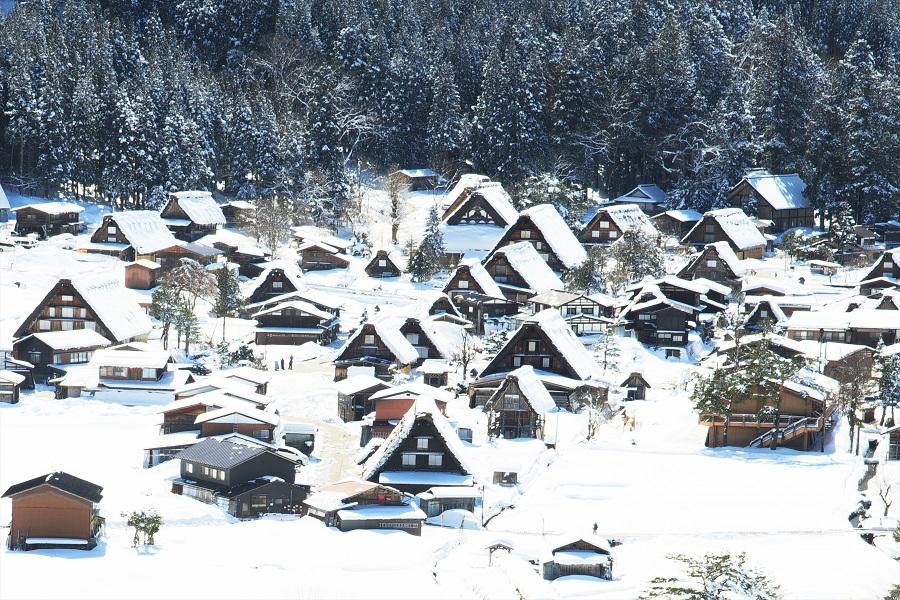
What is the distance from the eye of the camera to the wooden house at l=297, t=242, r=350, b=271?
6925cm

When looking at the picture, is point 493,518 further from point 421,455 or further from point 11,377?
point 11,377

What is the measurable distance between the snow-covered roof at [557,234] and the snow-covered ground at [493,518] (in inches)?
529

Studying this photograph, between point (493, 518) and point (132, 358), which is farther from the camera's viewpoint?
point (132, 358)

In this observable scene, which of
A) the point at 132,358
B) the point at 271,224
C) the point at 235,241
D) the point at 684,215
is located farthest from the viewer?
the point at 684,215

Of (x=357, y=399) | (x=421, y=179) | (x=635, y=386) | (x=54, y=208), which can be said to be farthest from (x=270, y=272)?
(x=421, y=179)

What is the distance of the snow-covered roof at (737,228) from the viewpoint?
69.5 metres

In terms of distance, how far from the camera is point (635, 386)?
5178cm

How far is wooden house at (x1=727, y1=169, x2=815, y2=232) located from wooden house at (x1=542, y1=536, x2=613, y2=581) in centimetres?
4165

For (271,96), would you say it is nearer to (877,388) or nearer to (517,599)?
(877,388)

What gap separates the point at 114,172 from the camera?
7531 centimetres

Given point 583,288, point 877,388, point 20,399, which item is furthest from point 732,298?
point 20,399

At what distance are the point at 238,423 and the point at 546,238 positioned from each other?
83.3 feet

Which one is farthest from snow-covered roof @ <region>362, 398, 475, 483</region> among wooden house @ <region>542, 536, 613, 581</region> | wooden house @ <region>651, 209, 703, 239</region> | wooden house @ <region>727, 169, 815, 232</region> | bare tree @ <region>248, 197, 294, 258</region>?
wooden house @ <region>727, 169, 815, 232</region>

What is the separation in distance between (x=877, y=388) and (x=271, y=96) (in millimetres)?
46081
